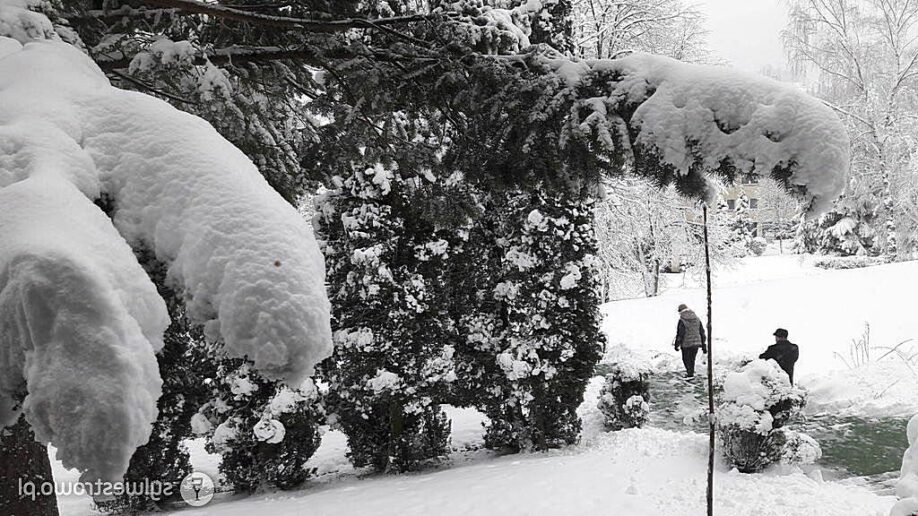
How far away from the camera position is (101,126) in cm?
148

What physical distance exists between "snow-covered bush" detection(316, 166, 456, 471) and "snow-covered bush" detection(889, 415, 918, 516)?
461 centimetres

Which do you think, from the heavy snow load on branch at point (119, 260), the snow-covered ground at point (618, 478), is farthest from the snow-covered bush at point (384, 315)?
the heavy snow load on branch at point (119, 260)

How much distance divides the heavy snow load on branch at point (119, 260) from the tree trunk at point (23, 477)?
151cm

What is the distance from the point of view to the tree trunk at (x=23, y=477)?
231cm

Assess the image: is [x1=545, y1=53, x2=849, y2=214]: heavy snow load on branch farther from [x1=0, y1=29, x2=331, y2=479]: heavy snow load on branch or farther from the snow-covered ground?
the snow-covered ground

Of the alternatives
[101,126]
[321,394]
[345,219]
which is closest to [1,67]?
[101,126]

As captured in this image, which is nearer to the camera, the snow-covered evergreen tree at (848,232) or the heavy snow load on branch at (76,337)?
the heavy snow load on branch at (76,337)

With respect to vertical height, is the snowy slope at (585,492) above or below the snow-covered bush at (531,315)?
below

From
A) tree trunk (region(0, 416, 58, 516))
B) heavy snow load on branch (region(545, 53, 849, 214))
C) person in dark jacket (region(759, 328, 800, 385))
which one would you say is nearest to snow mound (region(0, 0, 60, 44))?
tree trunk (region(0, 416, 58, 516))

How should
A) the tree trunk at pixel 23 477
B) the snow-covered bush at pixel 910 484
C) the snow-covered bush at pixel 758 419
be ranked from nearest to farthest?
1. the tree trunk at pixel 23 477
2. the snow-covered bush at pixel 910 484
3. the snow-covered bush at pixel 758 419

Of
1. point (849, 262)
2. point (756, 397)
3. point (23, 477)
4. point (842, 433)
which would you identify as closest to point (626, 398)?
point (756, 397)

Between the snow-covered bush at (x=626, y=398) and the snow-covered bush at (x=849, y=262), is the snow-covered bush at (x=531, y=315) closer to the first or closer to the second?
the snow-covered bush at (x=626, y=398)

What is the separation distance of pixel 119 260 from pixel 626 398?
836 centimetres

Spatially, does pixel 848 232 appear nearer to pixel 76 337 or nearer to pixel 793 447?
pixel 793 447
